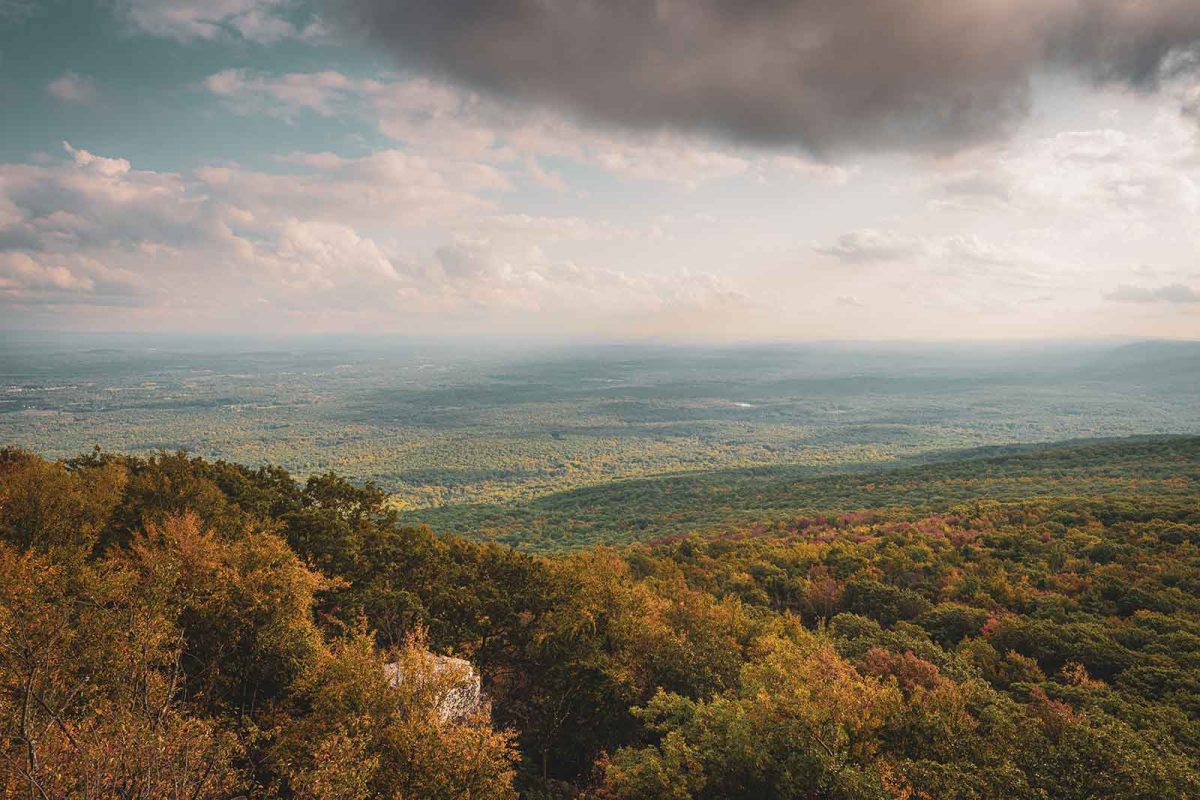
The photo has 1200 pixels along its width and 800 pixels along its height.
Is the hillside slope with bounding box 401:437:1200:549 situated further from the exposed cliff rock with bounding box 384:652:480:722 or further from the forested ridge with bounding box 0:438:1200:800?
the exposed cliff rock with bounding box 384:652:480:722

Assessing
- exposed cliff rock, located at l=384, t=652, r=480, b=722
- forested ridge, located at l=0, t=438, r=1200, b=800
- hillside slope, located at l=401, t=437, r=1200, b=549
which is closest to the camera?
forested ridge, located at l=0, t=438, r=1200, b=800

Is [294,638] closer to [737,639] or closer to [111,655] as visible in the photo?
[111,655]

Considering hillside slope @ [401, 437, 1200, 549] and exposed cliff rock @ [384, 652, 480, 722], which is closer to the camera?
exposed cliff rock @ [384, 652, 480, 722]

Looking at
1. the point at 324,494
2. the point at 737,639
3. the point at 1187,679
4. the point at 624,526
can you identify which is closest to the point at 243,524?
the point at 324,494

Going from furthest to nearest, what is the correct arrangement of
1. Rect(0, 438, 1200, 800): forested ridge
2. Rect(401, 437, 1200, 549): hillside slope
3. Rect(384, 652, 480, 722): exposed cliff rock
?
Rect(401, 437, 1200, 549): hillside slope < Rect(384, 652, 480, 722): exposed cliff rock < Rect(0, 438, 1200, 800): forested ridge

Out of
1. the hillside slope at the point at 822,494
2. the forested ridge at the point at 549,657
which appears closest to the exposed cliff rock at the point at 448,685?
the forested ridge at the point at 549,657

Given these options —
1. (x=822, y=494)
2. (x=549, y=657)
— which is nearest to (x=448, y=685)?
(x=549, y=657)

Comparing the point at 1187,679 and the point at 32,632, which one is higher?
the point at 32,632

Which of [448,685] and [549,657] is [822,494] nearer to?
[549,657]

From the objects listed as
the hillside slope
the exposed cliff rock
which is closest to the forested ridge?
the exposed cliff rock
